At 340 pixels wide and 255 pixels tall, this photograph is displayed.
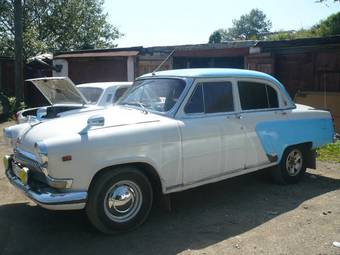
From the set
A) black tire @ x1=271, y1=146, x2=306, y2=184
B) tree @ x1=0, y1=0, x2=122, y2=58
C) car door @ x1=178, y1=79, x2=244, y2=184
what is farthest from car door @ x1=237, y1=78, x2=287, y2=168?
tree @ x1=0, y1=0, x2=122, y2=58

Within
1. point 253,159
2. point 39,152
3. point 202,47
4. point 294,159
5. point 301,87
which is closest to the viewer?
point 39,152

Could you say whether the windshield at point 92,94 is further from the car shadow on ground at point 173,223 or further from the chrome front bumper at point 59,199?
the chrome front bumper at point 59,199

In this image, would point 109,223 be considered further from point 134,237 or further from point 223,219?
point 223,219

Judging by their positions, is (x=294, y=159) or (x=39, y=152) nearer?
(x=39, y=152)

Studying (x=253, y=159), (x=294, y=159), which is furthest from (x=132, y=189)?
(x=294, y=159)

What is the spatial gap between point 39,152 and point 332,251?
3130mm

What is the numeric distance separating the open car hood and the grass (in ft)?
16.1

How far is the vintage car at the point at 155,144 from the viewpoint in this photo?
4246mm

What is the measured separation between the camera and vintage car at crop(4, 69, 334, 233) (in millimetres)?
4246

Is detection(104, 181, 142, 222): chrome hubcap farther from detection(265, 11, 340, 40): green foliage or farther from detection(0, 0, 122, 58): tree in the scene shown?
detection(0, 0, 122, 58): tree

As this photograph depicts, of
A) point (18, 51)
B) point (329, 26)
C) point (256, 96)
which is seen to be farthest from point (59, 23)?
point (256, 96)

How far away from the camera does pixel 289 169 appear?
6.59m

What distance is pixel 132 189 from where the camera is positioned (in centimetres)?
468

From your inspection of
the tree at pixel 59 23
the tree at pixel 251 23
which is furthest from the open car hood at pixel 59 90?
the tree at pixel 251 23
